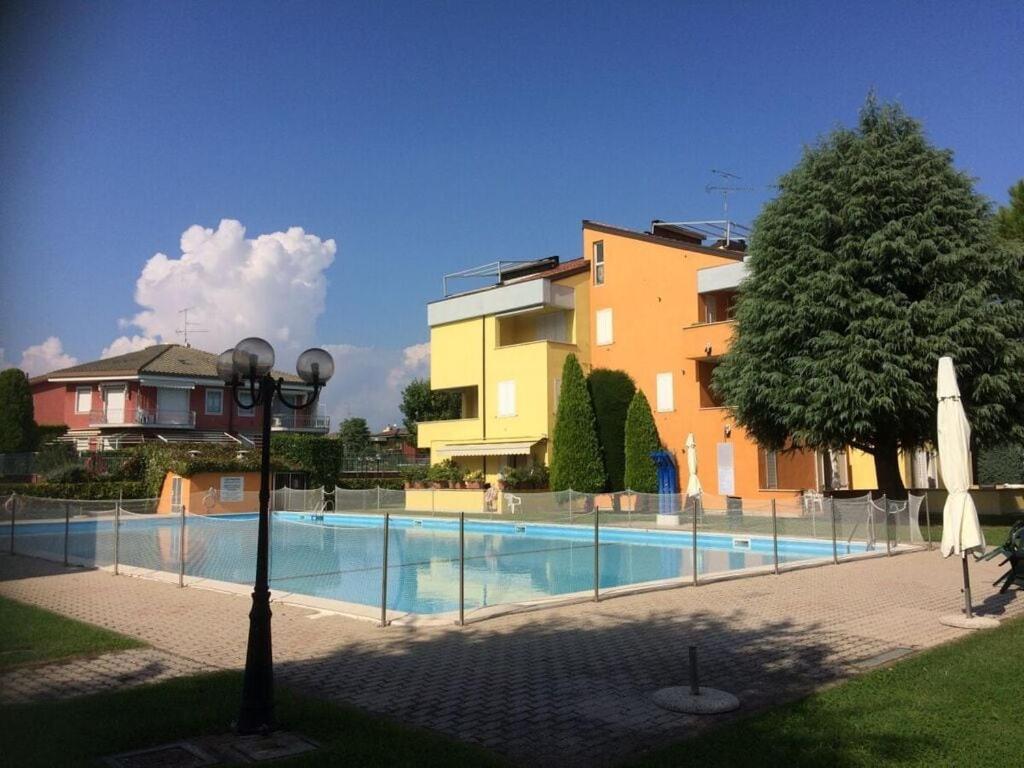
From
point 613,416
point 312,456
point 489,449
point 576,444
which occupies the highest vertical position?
point 613,416

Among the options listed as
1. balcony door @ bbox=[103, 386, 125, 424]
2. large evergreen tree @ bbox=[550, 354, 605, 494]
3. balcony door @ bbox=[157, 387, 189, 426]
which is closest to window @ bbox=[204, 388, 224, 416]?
balcony door @ bbox=[157, 387, 189, 426]

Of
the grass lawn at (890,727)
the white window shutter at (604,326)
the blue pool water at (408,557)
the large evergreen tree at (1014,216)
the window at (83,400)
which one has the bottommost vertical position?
the blue pool water at (408,557)

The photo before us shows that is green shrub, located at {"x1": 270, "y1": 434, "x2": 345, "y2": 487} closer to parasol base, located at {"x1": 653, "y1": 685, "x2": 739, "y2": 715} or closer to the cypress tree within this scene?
the cypress tree

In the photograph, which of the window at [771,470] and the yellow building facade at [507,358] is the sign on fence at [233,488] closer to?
the yellow building facade at [507,358]

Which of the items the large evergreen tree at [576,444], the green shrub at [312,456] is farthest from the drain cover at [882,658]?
A: the green shrub at [312,456]

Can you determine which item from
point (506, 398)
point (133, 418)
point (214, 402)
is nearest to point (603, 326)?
point (506, 398)

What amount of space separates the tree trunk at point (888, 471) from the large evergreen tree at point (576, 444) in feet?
35.5

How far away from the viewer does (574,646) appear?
8.42 meters

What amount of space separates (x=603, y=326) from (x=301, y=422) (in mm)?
26867

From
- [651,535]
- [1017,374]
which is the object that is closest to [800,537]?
[651,535]

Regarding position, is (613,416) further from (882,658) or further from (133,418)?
(133,418)

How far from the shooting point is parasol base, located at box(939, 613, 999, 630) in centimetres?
895

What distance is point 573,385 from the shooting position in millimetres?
31422

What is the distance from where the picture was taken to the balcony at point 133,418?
4450cm
